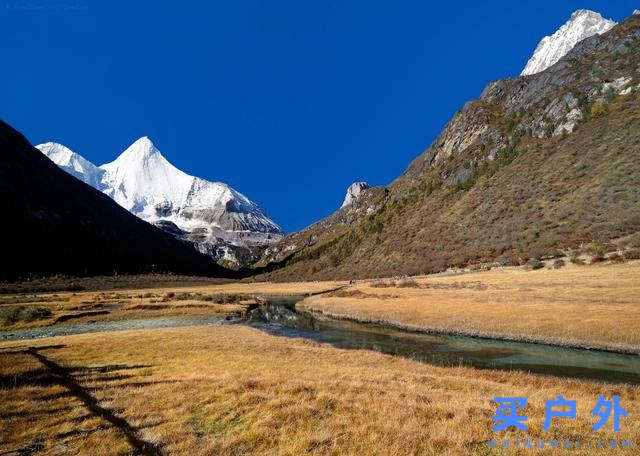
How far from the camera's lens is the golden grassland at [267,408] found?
37.1 feet

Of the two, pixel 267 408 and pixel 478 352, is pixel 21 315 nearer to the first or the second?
pixel 267 408

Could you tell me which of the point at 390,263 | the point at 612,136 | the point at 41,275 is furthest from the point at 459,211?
the point at 41,275

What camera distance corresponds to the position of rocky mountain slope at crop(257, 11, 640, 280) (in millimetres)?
92375

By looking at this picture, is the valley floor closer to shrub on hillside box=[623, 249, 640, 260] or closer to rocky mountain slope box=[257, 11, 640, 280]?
shrub on hillside box=[623, 249, 640, 260]

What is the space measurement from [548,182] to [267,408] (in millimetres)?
131903

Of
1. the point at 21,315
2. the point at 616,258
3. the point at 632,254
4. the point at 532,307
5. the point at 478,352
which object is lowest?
the point at 21,315

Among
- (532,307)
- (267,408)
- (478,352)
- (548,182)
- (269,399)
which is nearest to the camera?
(267,408)

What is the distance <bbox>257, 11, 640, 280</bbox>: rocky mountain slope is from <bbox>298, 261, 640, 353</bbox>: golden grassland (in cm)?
2303

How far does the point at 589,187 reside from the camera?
101 meters

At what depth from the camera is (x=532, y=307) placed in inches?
1882

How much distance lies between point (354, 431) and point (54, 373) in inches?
747

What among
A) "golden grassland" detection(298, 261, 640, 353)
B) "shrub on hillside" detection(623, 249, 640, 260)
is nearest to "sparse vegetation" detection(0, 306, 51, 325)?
"golden grassland" detection(298, 261, 640, 353)

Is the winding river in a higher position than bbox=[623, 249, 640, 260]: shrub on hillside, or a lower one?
lower

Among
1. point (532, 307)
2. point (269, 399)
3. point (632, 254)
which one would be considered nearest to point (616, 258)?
point (632, 254)
